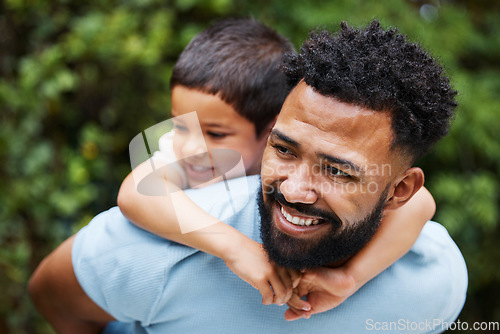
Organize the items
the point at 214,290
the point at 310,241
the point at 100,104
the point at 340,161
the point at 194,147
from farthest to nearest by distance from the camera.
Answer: the point at 100,104 < the point at 194,147 < the point at 214,290 < the point at 310,241 < the point at 340,161

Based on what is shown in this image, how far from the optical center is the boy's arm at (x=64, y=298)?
1792mm

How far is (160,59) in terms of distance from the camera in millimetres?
3498

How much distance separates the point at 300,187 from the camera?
135 centimetres

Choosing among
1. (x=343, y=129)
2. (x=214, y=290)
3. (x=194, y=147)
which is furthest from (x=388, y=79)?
(x=194, y=147)

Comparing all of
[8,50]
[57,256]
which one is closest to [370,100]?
[57,256]

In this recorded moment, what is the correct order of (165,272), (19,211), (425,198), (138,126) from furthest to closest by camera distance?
1. (138,126)
2. (19,211)
3. (425,198)
4. (165,272)

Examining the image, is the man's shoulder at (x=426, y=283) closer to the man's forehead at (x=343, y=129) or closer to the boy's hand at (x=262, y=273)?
the boy's hand at (x=262, y=273)

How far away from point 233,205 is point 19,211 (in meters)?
2.22

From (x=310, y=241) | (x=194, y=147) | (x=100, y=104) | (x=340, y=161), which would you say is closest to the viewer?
(x=340, y=161)

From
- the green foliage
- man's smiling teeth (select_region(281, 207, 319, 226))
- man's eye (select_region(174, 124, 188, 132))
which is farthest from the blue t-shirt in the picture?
the green foliage

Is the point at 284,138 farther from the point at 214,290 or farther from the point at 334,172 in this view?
the point at 214,290

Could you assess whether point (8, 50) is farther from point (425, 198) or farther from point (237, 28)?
point (425, 198)

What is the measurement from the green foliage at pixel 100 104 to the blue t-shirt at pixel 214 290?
1.75 meters

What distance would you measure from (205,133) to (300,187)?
747 millimetres
